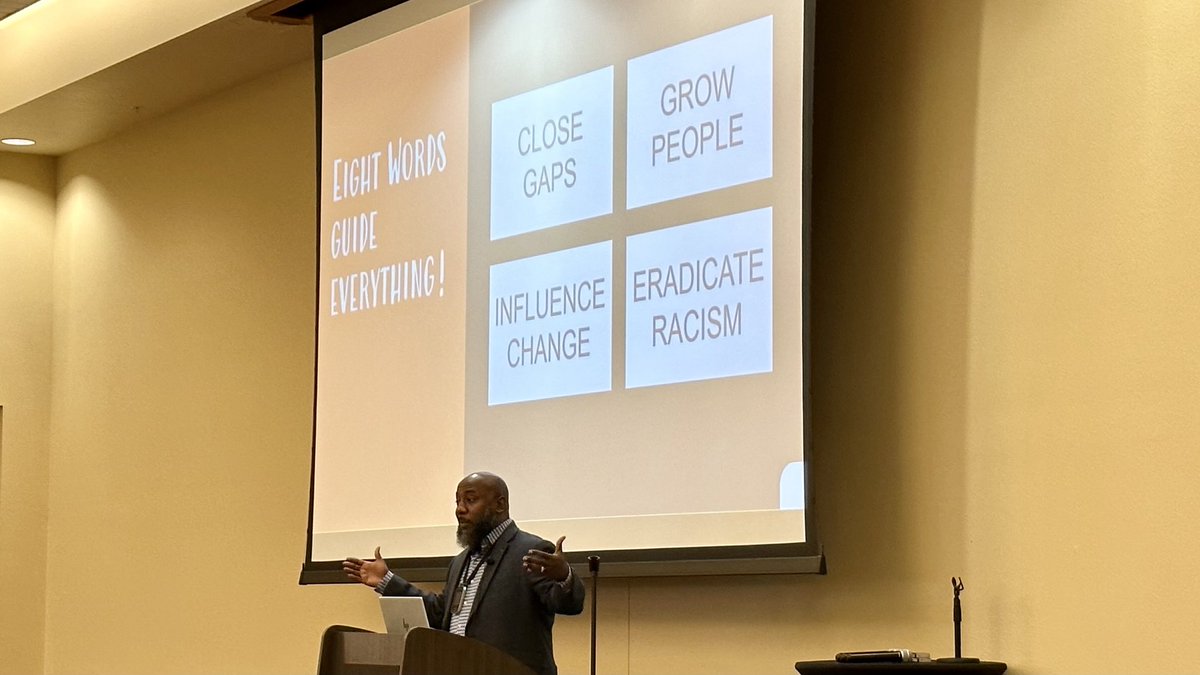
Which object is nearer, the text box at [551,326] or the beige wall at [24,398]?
the text box at [551,326]

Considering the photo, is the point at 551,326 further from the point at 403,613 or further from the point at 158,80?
the point at 158,80

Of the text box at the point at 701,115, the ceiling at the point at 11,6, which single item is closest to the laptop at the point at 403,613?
the text box at the point at 701,115

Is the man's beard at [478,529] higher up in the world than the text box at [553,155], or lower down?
lower down

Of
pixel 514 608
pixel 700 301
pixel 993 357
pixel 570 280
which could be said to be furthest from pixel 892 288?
pixel 514 608

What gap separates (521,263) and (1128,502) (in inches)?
91.4

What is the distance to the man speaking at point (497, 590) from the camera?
448 cm

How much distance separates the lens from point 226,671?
7578 millimetres

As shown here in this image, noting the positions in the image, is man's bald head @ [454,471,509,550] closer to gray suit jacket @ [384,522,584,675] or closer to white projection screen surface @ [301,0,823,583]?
gray suit jacket @ [384,522,584,675]

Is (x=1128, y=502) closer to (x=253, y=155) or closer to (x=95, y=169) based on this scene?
(x=253, y=155)

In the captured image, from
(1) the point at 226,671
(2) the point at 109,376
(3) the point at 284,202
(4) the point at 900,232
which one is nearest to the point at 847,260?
(4) the point at 900,232

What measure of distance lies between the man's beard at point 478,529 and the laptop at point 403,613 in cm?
29

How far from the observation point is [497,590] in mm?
4539

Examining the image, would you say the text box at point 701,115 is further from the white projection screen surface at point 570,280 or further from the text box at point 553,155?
the text box at point 553,155

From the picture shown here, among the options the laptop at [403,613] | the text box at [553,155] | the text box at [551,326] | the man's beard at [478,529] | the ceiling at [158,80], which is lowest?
the laptop at [403,613]
